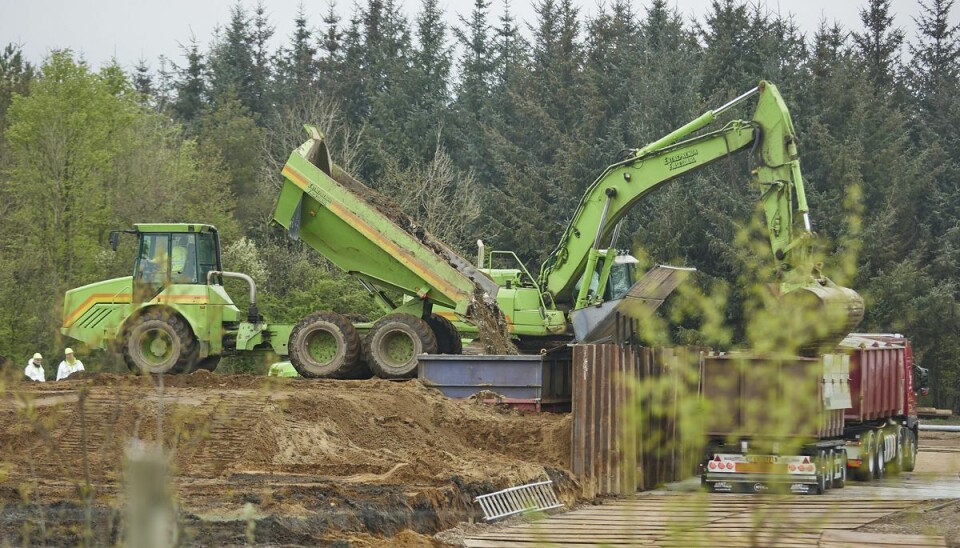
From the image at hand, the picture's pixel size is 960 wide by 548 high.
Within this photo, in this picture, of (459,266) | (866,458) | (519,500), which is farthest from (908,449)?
(519,500)

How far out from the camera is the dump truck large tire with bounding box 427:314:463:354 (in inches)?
915

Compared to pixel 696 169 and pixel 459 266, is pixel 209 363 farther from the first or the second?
pixel 696 169

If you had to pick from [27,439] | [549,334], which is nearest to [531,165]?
[549,334]

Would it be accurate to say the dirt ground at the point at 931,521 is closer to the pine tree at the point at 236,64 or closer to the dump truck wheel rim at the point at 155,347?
the dump truck wheel rim at the point at 155,347

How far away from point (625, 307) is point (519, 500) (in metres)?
7.17

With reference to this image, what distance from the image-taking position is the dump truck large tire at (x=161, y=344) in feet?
74.6

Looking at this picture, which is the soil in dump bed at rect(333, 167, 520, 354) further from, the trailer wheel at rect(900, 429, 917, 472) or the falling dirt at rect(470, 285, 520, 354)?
the trailer wheel at rect(900, 429, 917, 472)

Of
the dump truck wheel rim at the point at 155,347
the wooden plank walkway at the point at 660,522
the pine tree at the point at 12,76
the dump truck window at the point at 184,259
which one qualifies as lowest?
the wooden plank walkway at the point at 660,522

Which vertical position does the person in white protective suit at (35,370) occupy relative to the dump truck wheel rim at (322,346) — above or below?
below

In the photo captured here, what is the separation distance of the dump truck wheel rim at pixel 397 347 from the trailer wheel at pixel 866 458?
7.19 meters

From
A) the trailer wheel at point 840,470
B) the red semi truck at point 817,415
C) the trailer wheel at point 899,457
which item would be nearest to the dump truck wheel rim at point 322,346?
the red semi truck at point 817,415

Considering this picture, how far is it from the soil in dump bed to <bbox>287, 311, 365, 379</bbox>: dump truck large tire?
1.92 m

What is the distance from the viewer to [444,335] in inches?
918

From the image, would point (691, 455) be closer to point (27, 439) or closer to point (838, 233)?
point (27, 439)
